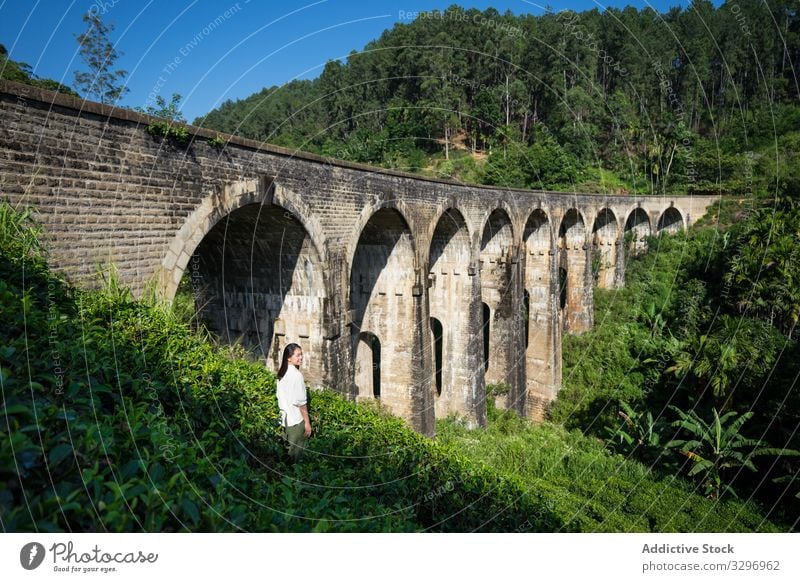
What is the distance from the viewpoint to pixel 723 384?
522 inches

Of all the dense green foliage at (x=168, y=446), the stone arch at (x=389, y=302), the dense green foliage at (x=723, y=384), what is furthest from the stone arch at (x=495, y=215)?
the dense green foliage at (x=168, y=446)

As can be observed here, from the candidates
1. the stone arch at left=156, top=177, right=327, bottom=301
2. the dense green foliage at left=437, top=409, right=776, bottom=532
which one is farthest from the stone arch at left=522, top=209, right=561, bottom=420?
the stone arch at left=156, top=177, right=327, bottom=301

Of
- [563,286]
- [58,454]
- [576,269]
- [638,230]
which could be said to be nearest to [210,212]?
[58,454]

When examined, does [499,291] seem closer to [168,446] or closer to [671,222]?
[168,446]

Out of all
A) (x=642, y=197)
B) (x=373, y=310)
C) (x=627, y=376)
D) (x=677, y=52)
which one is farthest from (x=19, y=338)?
(x=677, y=52)

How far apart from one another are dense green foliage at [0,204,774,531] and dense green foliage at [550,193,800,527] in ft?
19.7

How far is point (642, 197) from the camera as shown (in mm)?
33406

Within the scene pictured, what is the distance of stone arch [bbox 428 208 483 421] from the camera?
17078 mm

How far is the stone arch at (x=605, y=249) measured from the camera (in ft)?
100

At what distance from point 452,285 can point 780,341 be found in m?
10.3

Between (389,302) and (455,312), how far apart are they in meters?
3.58

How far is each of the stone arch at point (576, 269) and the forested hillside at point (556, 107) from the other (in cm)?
595
